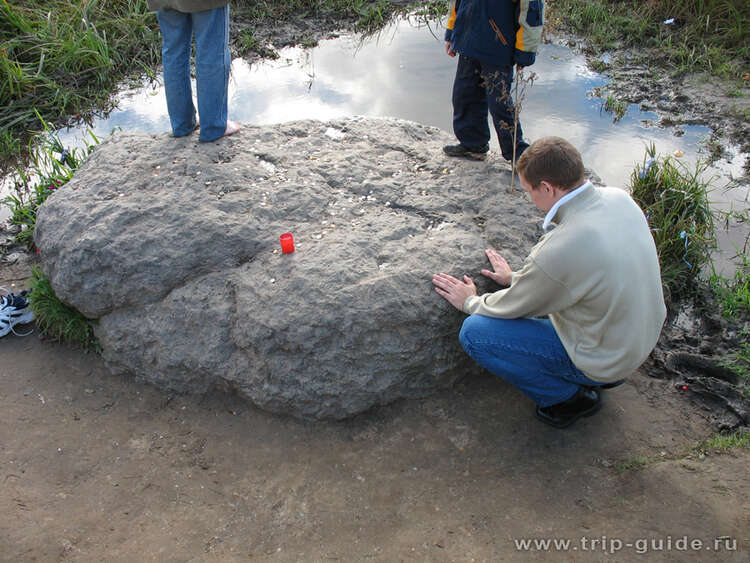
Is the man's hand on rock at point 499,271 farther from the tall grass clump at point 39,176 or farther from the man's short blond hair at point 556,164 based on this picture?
the tall grass clump at point 39,176

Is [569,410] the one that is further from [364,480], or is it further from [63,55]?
[63,55]

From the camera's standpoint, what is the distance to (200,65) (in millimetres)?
3408

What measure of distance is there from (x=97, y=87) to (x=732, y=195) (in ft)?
19.2

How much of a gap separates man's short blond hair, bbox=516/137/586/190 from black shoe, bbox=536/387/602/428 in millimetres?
1017

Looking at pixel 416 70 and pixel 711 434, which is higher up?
pixel 416 70

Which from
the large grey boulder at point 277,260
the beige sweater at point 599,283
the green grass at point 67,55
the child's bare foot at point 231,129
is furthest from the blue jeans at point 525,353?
the green grass at point 67,55

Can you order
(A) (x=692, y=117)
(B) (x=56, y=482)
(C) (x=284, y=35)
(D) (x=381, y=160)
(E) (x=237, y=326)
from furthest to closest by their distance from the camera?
(C) (x=284, y=35) < (A) (x=692, y=117) < (D) (x=381, y=160) < (E) (x=237, y=326) < (B) (x=56, y=482)

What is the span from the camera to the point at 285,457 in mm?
2730

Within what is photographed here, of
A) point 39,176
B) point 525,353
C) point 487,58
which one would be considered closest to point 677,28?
point 487,58

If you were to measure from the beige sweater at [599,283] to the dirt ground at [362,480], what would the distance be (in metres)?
0.52

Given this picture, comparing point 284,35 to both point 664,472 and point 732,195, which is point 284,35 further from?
point 664,472

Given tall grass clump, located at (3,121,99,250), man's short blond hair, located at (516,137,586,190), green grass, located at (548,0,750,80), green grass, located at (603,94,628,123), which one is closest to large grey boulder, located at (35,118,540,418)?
man's short blond hair, located at (516,137,586,190)

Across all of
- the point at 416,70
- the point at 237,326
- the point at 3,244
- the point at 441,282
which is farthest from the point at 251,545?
the point at 416,70

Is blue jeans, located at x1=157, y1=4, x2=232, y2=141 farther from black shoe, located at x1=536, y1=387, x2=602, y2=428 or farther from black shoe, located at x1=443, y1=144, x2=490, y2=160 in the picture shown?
black shoe, located at x1=536, y1=387, x2=602, y2=428
